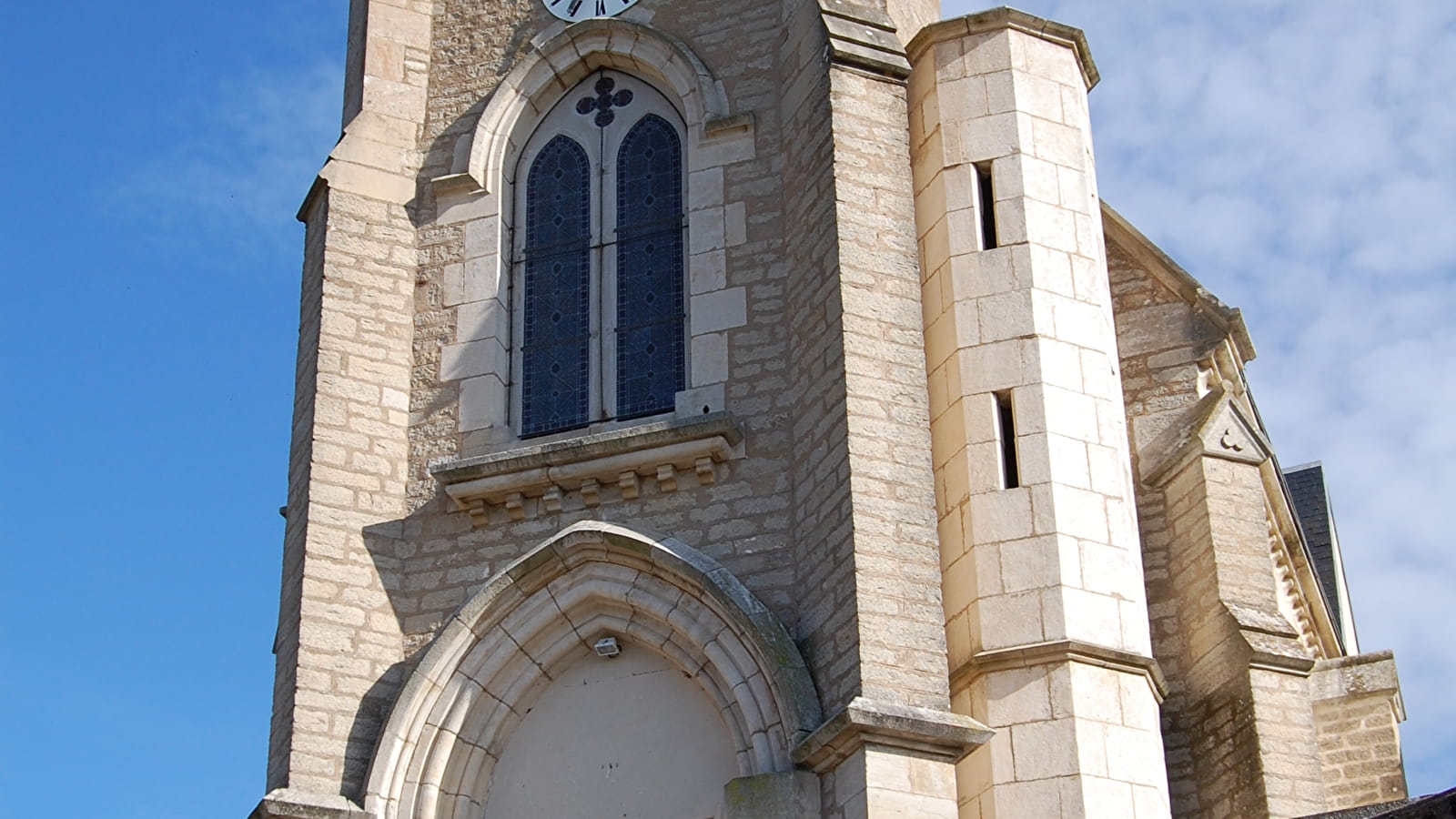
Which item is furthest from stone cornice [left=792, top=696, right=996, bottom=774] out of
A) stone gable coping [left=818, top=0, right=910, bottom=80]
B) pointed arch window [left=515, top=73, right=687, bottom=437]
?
stone gable coping [left=818, top=0, right=910, bottom=80]

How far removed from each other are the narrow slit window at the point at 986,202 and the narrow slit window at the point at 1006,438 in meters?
1.13

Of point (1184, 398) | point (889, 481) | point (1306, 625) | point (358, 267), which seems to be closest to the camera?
point (889, 481)

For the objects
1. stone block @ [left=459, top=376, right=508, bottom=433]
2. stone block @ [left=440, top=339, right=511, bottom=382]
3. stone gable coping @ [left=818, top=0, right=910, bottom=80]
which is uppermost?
stone gable coping @ [left=818, top=0, right=910, bottom=80]

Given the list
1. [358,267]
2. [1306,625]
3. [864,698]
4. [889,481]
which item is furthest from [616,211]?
[1306,625]

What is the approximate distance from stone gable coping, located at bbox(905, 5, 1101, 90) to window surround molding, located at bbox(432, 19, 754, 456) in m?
1.28

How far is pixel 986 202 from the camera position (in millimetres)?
16109

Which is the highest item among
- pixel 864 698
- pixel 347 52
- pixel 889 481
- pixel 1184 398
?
pixel 347 52

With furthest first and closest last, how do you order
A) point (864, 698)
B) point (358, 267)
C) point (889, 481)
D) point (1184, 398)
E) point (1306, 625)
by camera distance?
point (1306, 625)
point (1184, 398)
point (358, 267)
point (889, 481)
point (864, 698)

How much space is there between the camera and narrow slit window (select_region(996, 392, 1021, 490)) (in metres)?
15.1

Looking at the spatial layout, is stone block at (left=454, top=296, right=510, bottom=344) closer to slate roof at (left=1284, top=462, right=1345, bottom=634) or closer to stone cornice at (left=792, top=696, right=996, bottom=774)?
stone cornice at (left=792, top=696, right=996, bottom=774)

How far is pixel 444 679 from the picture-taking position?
1516 centimetres

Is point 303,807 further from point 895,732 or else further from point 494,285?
point 494,285

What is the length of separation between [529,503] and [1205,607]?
15.5 ft

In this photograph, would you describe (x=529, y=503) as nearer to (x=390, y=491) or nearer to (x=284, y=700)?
(x=390, y=491)
